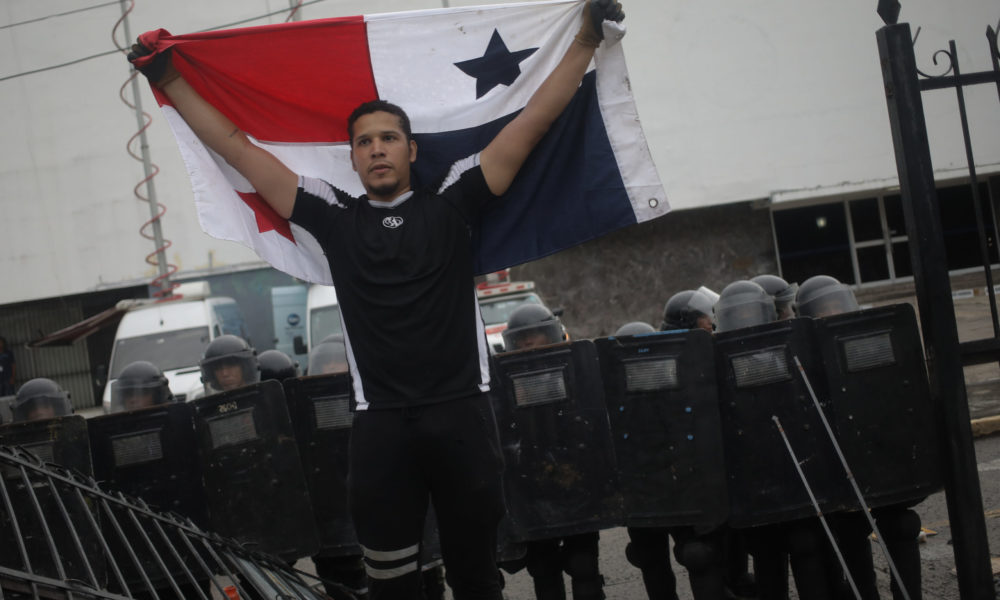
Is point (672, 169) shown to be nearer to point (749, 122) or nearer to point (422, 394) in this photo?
point (749, 122)

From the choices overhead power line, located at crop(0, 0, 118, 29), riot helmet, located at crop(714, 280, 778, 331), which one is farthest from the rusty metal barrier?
overhead power line, located at crop(0, 0, 118, 29)

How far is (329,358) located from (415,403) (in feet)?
10.5

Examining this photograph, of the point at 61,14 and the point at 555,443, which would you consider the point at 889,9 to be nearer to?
the point at 555,443

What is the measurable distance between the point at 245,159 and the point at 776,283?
4151 mm

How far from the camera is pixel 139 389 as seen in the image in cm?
576

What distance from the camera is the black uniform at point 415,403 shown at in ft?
9.36

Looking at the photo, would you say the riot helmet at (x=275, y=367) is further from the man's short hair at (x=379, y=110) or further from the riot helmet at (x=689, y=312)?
the man's short hair at (x=379, y=110)

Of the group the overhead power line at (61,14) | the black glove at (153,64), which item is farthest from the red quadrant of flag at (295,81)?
the overhead power line at (61,14)

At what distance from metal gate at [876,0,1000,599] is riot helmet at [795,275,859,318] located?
953 millimetres

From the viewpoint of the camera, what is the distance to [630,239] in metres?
19.2

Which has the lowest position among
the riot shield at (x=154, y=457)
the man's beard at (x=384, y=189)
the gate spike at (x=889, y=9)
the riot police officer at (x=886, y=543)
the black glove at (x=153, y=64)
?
the riot police officer at (x=886, y=543)

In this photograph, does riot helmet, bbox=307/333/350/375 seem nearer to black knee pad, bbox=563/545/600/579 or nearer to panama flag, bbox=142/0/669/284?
black knee pad, bbox=563/545/600/579

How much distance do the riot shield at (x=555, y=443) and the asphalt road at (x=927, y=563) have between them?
4.37ft

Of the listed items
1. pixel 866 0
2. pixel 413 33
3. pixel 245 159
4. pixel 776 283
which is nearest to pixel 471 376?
pixel 245 159
